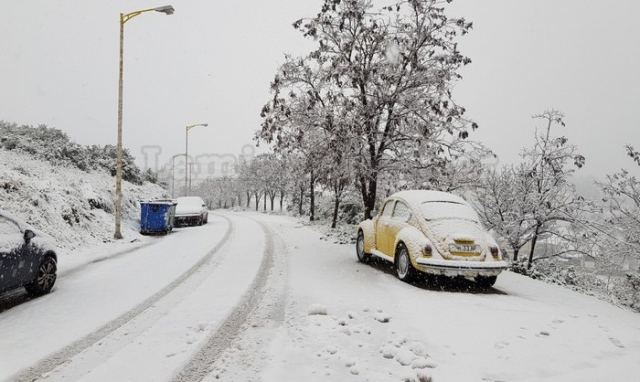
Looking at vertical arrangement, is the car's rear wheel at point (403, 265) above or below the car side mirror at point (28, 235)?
below

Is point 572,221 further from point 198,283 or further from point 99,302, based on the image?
point 99,302

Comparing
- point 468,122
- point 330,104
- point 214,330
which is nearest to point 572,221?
point 468,122

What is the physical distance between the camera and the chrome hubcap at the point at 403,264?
8016mm

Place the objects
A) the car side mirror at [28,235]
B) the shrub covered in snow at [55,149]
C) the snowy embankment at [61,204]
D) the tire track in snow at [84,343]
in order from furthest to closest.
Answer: the shrub covered in snow at [55,149]
the snowy embankment at [61,204]
the car side mirror at [28,235]
the tire track in snow at [84,343]

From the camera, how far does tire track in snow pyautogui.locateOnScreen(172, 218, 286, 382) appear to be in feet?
12.7

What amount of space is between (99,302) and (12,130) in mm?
20869

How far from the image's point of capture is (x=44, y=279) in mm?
6891

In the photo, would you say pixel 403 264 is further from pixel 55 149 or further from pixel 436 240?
pixel 55 149

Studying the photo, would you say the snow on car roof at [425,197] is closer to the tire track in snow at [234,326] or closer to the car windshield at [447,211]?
the car windshield at [447,211]

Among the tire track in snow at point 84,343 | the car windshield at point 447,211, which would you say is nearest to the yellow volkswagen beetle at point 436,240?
the car windshield at point 447,211

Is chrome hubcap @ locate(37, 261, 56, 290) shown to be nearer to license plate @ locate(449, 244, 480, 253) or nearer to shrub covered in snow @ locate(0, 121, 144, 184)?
license plate @ locate(449, 244, 480, 253)

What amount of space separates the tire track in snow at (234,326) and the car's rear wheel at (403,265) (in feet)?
8.35

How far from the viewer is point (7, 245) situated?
6.05 m

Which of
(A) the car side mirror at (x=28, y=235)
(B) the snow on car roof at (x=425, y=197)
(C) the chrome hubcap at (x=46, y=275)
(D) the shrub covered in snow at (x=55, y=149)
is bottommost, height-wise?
(C) the chrome hubcap at (x=46, y=275)
